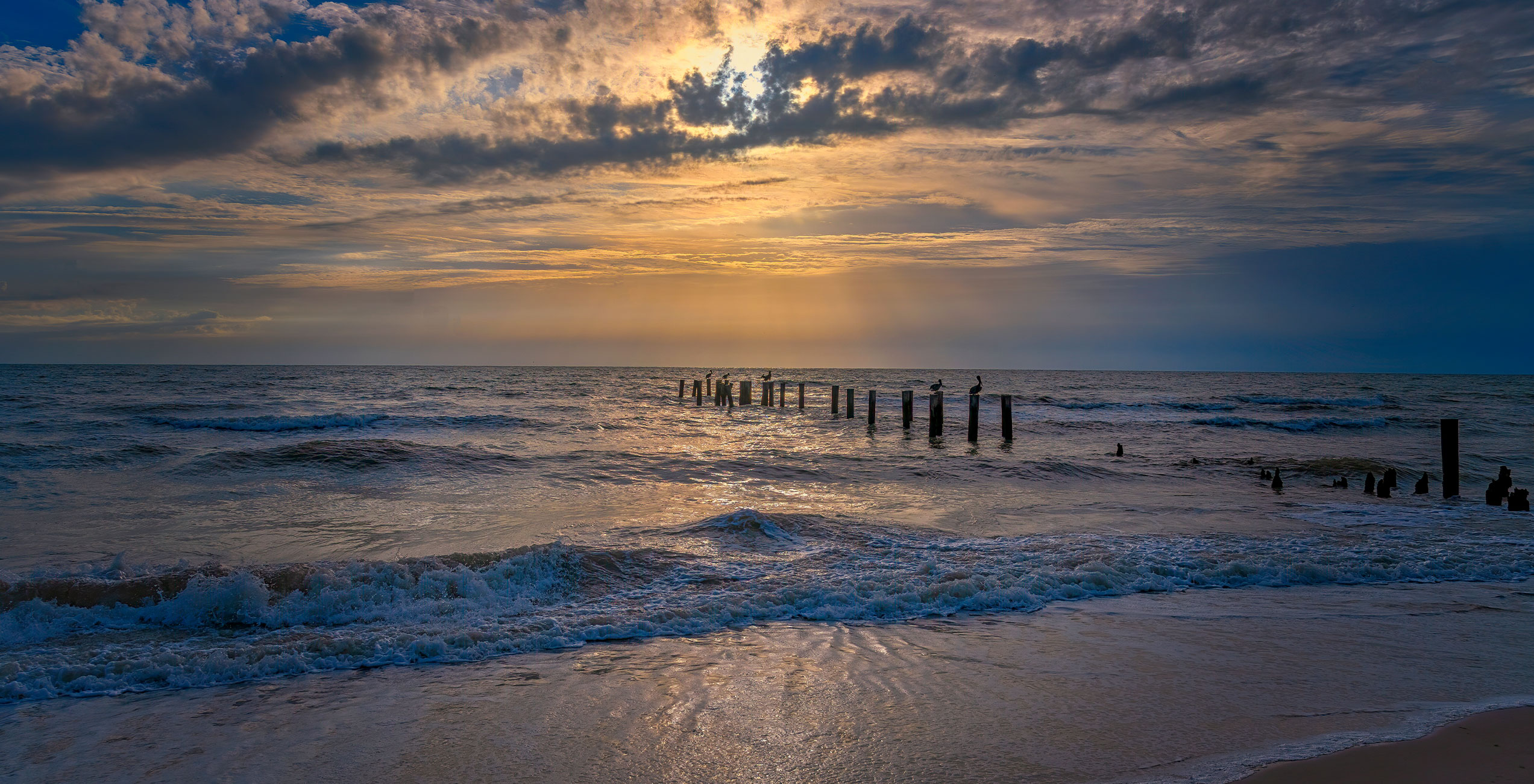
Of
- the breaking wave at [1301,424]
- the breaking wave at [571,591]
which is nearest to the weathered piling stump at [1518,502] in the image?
the breaking wave at [571,591]

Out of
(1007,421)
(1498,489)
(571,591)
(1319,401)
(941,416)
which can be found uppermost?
(941,416)

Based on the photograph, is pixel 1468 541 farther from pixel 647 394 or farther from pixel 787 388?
pixel 787 388

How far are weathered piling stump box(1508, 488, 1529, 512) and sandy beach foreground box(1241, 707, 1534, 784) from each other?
11.2m

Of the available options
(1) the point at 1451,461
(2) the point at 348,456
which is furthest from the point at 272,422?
(1) the point at 1451,461

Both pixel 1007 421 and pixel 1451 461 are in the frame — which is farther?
pixel 1007 421

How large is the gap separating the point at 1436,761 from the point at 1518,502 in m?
12.1

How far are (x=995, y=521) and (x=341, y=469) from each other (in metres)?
12.6

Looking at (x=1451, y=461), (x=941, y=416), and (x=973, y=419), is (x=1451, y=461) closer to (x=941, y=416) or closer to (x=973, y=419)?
(x=973, y=419)

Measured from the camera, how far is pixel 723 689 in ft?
16.1

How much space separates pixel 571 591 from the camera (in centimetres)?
740

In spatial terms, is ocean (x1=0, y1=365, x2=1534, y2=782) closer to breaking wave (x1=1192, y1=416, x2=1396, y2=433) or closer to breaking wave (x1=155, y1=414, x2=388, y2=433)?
breaking wave (x1=155, y1=414, x2=388, y2=433)

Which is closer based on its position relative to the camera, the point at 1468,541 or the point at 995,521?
the point at 1468,541

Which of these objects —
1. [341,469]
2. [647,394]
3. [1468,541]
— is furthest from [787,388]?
[1468,541]

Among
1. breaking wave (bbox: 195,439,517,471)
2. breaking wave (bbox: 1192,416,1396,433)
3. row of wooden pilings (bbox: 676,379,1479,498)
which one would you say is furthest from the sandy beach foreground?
breaking wave (bbox: 1192,416,1396,433)
